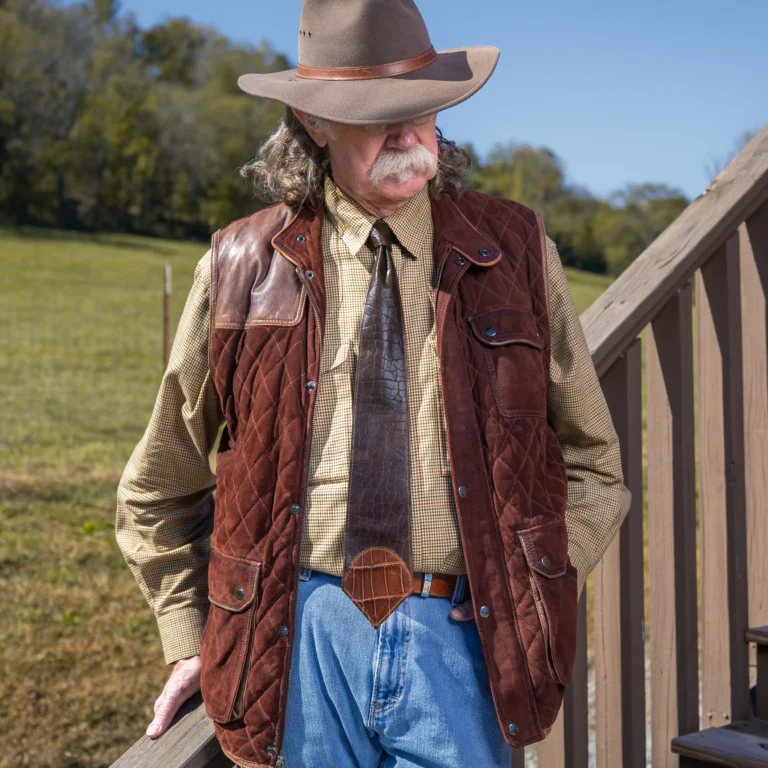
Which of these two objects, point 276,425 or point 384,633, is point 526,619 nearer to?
point 384,633

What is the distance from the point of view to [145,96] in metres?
60.3

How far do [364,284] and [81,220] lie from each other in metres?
52.3

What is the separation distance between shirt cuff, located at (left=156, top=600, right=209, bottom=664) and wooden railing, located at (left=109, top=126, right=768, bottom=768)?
83 cm

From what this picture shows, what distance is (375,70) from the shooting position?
67.2 inches

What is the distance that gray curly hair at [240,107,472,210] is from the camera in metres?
1.83

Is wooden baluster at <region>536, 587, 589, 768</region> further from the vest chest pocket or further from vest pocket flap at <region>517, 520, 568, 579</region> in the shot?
the vest chest pocket

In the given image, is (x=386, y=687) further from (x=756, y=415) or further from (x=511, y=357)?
A: (x=756, y=415)

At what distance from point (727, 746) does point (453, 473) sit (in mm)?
1227

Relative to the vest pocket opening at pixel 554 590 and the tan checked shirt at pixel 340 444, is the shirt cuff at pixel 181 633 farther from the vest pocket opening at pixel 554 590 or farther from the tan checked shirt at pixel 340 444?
the vest pocket opening at pixel 554 590

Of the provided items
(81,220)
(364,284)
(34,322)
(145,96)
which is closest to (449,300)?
(364,284)

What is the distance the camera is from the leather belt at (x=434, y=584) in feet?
5.42

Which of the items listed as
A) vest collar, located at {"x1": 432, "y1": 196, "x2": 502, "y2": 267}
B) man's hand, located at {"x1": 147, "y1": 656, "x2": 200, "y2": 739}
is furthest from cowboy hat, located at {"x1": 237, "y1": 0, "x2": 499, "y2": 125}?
man's hand, located at {"x1": 147, "y1": 656, "x2": 200, "y2": 739}

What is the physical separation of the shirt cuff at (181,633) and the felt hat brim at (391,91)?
0.93 m

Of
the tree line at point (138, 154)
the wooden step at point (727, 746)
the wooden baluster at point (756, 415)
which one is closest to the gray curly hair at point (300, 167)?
the wooden baluster at point (756, 415)
